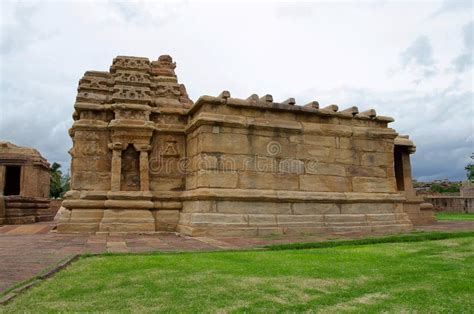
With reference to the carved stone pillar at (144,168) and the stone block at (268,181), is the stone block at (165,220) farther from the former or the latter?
the stone block at (268,181)

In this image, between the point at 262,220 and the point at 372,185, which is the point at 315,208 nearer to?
the point at 262,220

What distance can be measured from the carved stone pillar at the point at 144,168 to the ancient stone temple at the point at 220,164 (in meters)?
0.03

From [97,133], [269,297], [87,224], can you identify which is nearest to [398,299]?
[269,297]

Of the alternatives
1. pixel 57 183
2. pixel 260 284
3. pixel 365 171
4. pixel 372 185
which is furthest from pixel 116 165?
pixel 57 183

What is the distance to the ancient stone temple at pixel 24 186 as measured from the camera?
15.6 metres

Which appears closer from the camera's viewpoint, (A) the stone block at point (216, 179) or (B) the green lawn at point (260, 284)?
(B) the green lawn at point (260, 284)

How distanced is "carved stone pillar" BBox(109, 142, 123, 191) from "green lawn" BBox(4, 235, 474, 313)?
476 centimetres

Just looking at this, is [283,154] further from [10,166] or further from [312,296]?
[10,166]

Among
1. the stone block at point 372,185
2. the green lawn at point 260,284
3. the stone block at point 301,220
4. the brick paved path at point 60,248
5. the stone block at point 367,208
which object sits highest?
the stone block at point 372,185

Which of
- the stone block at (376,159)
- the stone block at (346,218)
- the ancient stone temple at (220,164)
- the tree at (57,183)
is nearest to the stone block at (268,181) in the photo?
the ancient stone temple at (220,164)

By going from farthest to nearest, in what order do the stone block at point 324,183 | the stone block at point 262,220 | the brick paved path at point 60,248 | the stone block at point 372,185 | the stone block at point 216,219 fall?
the stone block at point 372,185
the stone block at point 324,183
the stone block at point 262,220
the stone block at point 216,219
the brick paved path at point 60,248

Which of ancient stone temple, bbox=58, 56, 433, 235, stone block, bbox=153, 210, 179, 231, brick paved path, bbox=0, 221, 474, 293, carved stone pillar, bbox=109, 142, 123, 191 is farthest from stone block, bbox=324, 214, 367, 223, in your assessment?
carved stone pillar, bbox=109, 142, 123, 191

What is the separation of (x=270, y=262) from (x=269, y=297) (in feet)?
5.86

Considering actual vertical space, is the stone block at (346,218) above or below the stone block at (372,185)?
below
